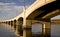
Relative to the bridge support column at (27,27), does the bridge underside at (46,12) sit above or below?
above

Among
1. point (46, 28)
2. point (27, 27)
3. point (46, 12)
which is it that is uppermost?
point (46, 12)

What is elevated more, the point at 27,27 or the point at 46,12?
the point at 46,12

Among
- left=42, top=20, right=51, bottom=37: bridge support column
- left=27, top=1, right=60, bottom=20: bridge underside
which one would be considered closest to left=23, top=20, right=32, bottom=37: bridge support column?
left=27, top=1, right=60, bottom=20: bridge underside

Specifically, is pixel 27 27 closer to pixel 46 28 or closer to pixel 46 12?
pixel 46 28

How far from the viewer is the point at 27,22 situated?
122ft

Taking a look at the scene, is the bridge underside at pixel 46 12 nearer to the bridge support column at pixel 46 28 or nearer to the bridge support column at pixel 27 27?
the bridge support column at pixel 27 27

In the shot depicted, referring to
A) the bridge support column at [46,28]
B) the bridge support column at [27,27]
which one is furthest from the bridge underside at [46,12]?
the bridge support column at [46,28]

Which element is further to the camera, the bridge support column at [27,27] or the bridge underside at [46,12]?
the bridge support column at [27,27]

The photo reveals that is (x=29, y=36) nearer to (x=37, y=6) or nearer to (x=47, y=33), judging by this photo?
(x=47, y=33)

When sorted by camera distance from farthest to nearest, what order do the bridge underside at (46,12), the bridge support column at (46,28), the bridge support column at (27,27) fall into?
the bridge support column at (46,28) < the bridge support column at (27,27) < the bridge underside at (46,12)

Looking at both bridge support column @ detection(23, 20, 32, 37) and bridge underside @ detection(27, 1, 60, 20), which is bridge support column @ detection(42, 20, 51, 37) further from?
bridge support column @ detection(23, 20, 32, 37)

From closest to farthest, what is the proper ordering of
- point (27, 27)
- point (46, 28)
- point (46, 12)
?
point (46, 12) < point (27, 27) < point (46, 28)

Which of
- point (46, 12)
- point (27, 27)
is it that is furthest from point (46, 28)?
point (46, 12)

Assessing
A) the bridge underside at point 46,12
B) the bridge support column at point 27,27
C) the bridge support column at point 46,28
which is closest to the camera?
the bridge underside at point 46,12
